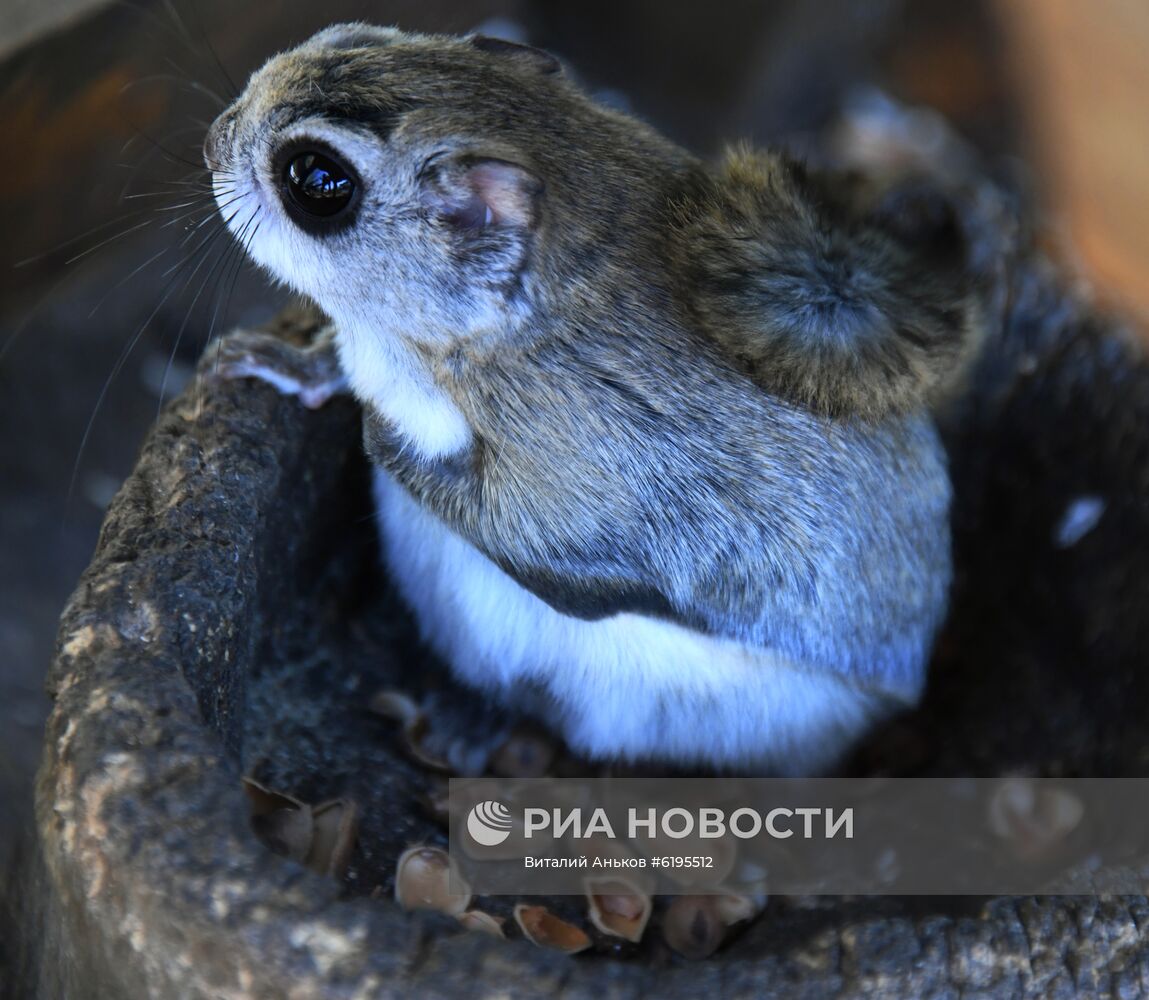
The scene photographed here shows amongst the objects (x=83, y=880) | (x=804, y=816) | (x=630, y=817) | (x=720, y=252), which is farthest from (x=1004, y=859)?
(x=83, y=880)

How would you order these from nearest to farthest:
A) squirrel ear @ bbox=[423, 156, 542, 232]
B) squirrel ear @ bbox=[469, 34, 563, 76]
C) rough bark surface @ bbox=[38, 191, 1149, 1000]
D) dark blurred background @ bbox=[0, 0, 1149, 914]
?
1. rough bark surface @ bbox=[38, 191, 1149, 1000]
2. squirrel ear @ bbox=[423, 156, 542, 232]
3. squirrel ear @ bbox=[469, 34, 563, 76]
4. dark blurred background @ bbox=[0, 0, 1149, 914]

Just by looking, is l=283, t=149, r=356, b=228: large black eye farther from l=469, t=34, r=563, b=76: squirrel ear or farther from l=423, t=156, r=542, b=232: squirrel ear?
l=469, t=34, r=563, b=76: squirrel ear

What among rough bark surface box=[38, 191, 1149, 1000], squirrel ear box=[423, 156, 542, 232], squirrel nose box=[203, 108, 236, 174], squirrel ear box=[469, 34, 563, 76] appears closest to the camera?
rough bark surface box=[38, 191, 1149, 1000]

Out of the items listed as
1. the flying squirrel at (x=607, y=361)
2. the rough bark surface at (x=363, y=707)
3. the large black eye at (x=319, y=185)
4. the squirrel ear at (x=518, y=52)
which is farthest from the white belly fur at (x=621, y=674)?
the squirrel ear at (x=518, y=52)
